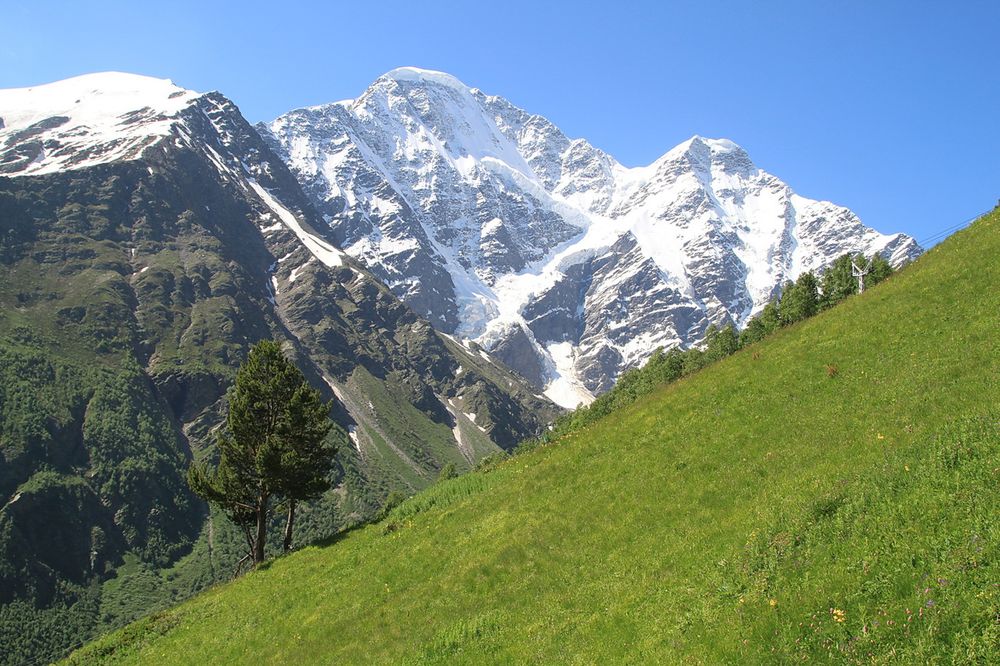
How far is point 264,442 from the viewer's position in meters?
42.9

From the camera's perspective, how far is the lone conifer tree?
4272 cm

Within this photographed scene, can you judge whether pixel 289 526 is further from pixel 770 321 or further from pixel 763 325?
pixel 770 321

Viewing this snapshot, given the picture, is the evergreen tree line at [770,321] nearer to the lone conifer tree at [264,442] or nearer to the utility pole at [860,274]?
the utility pole at [860,274]

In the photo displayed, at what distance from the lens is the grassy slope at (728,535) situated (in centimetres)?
1429

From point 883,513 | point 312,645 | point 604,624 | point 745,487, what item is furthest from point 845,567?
point 312,645

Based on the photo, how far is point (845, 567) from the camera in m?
15.2

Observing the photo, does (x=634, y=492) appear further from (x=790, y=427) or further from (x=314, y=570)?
(x=314, y=570)

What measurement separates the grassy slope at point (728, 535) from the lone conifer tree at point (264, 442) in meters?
8.81

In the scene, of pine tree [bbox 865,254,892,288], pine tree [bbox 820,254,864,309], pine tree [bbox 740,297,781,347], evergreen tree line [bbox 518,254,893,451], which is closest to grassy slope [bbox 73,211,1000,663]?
pine tree [bbox 865,254,892,288]

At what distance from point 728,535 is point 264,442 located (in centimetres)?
3169

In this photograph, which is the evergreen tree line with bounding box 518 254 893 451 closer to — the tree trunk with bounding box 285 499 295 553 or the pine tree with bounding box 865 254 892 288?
the pine tree with bounding box 865 254 892 288

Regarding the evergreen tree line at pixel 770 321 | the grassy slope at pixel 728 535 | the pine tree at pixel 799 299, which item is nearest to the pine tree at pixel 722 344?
the evergreen tree line at pixel 770 321

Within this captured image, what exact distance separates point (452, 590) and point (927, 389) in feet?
62.9

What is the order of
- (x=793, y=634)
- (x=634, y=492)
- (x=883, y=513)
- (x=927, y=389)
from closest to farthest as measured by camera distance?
(x=793, y=634) → (x=883, y=513) → (x=927, y=389) → (x=634, y=492)
